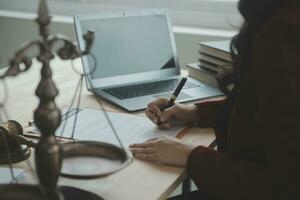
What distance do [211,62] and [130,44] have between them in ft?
1.03

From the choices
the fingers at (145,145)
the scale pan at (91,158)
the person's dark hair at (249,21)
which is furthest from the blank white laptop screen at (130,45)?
the scale pan at (91,158)

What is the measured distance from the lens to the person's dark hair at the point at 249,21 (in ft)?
3.61

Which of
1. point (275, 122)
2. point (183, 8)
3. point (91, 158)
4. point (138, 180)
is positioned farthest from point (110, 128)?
point (183, 8)

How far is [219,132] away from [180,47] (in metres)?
1.29

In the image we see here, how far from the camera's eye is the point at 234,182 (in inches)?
43.1

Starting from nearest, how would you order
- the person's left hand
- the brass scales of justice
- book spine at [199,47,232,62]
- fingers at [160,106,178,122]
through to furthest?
the brass scales of justice < the person's left hand < fingers at [160,106,178,122] < book spine at [199,47,232,62]

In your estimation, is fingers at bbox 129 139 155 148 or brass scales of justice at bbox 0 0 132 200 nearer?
brass scales of justice at bbox 0 0 132 200

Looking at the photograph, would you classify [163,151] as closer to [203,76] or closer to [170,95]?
[170,95]

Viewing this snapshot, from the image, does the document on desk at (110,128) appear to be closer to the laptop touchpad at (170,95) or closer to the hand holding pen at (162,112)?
the hand holding pen at (162,112)

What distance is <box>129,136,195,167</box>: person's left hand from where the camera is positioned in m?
1.18

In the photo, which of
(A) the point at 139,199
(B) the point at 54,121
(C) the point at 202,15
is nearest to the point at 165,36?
(C) the point at 202,15

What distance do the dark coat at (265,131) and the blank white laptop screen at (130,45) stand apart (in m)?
0.66

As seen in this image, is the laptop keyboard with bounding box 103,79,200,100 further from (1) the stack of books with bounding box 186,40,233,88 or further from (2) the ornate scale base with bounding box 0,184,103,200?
(2) the ornate scale base with bounding box 0,184,103,200

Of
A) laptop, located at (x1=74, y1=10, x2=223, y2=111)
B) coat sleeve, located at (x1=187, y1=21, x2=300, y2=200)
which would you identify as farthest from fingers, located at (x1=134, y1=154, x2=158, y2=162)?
laptop, located at (x1=74, y1=10, x2=223, y2=111)
